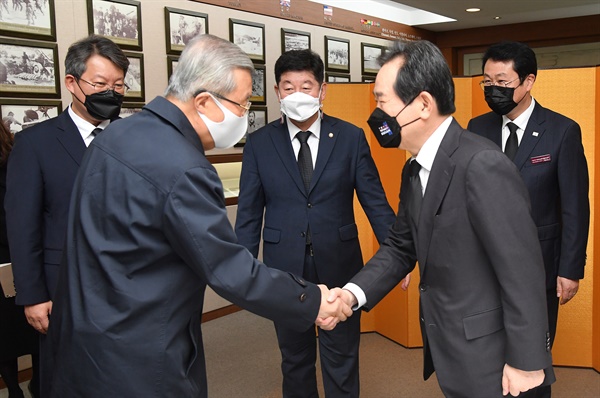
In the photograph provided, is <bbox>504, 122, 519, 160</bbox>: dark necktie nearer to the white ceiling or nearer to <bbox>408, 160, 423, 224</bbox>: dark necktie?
<bbox>408, 160, 423, 224</bbox>: dark necktie

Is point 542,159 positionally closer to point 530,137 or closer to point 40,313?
point 530,137

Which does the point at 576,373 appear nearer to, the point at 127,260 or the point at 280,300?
the point at 280,300

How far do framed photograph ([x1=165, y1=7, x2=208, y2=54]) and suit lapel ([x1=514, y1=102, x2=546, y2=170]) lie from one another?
2808 mm

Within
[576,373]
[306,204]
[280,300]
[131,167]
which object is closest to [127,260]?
[131,167]

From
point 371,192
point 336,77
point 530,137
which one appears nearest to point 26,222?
point 371,192

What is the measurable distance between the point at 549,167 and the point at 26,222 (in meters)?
2.34

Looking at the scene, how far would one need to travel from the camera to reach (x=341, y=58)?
609cm

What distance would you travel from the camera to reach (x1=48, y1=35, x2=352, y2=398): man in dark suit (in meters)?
1.50

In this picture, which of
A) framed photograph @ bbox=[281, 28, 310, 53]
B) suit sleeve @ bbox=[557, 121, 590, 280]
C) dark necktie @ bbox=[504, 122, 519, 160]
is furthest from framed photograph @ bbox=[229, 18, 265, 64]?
suit sleeve @ bbox=[557, 121, 590, 280]

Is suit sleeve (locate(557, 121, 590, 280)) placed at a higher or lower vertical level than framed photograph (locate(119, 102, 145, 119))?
lower

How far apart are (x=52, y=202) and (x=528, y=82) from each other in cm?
229

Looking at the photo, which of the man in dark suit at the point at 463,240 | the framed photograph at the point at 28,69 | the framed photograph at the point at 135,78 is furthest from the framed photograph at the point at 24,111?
the man in dark suit at the point at 463,240

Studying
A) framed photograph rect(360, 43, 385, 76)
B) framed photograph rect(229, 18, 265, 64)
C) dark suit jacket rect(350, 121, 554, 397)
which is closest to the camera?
dark suit jacket rect(350, 121, 554, 397)

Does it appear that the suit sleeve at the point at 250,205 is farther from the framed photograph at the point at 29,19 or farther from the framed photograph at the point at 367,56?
the framed photograph at the point at 367,56
